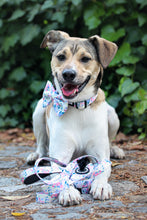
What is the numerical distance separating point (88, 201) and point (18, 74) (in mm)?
4611

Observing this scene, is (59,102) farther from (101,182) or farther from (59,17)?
(59,17)

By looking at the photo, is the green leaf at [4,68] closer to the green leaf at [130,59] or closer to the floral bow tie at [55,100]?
the green leaf at [130,59]

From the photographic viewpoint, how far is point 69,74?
3.02m

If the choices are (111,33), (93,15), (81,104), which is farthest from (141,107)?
(81,104)

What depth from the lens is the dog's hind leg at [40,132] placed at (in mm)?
4023

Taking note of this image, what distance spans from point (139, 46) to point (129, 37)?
236mm

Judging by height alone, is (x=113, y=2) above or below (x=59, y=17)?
above

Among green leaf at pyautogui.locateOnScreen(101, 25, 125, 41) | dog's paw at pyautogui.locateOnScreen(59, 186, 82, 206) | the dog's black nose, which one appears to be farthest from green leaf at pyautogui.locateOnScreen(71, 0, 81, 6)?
dog's paw at pyautogui.locateOnScreen(59, 186, 82, 206)

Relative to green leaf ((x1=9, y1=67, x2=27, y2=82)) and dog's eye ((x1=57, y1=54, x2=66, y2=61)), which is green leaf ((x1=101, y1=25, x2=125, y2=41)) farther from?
dog's eye ((x1=57, y1=54, x2=66, y2=61))

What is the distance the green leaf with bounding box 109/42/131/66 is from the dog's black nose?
2.69 m

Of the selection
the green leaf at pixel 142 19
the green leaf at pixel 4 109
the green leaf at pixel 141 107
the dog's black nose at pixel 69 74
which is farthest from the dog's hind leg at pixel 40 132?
the green leaf at pixel 4 109

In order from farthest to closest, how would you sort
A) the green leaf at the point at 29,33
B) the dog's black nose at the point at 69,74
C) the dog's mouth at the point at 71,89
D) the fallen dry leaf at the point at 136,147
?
the green leaf at the point at 29,33 → the fallen dry leaf at the point at 136,147 → the dog's mouth at the point at 71,89 → the dog's black nose at the point at 69,74

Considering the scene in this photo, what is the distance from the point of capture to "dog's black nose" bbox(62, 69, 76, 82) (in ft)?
9.89

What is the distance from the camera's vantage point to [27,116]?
7.12 m
